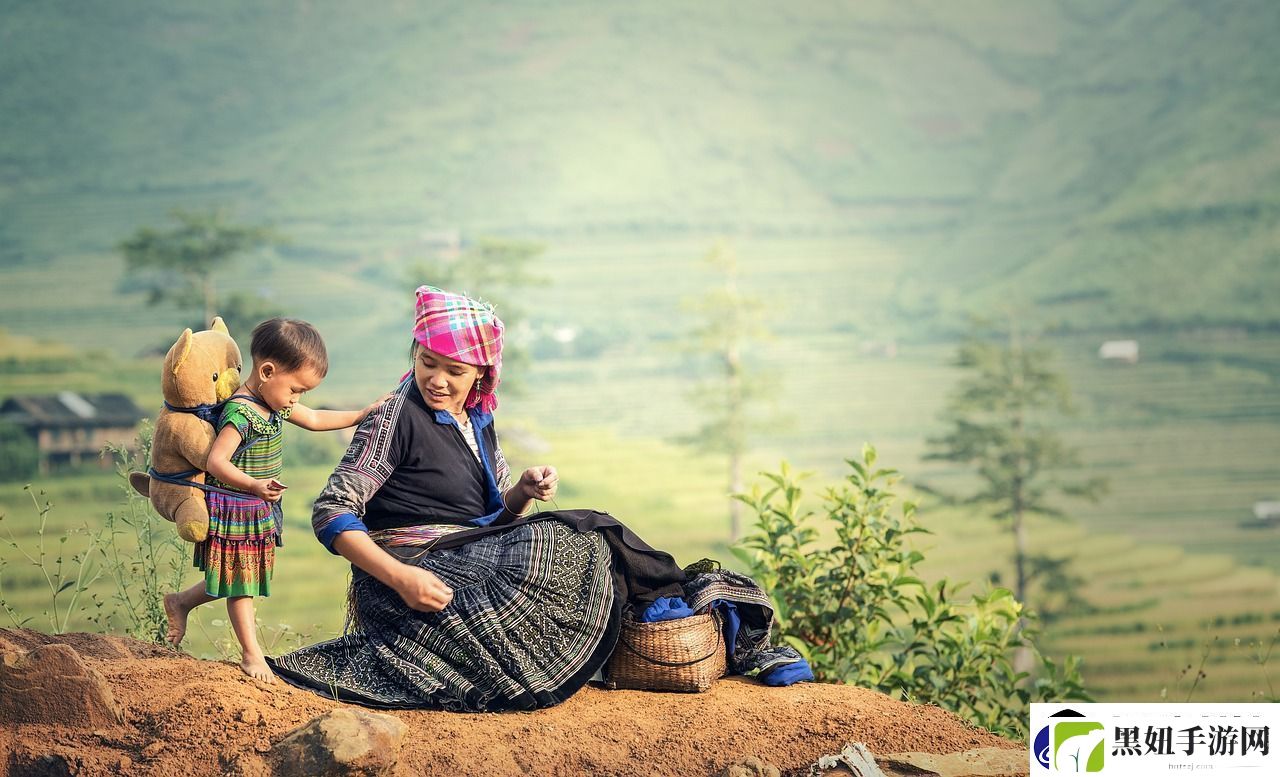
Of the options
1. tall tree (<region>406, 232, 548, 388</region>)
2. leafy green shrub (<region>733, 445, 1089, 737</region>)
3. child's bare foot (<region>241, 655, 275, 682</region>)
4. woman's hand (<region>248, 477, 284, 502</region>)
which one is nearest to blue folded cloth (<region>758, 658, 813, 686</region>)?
leafy green shrub (<region>733, 445, 1089, 737</region>)

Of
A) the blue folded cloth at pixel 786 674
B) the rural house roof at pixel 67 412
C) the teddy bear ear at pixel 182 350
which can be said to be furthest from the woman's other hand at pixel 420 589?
the rural house roof at pixel 67 412

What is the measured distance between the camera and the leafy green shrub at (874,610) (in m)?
4.59

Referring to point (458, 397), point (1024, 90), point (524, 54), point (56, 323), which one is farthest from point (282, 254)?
point (458, 397)

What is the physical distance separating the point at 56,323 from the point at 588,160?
42.4ft

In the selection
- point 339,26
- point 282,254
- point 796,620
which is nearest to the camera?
point 796,620

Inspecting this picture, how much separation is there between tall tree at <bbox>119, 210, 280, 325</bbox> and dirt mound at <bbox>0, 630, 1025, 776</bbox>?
64.1ft

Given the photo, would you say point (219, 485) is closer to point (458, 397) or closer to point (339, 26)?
point (458, 397)

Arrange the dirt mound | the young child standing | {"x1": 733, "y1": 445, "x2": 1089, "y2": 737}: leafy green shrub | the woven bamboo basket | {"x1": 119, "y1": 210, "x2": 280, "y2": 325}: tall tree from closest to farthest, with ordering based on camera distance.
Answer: the dirt mound < the young child standing < the woven bamboo basket < {"x1": 733, "y1": 445, "x2": 1089, "y2": 737}: leafy green shrub < {"x1": 119, "y1": 210, "x2": 280, "y2": 325}: tall tree

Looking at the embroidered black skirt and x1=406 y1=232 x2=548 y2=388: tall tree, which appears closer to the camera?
the embroidered black skirt

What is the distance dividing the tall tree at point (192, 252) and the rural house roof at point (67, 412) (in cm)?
222

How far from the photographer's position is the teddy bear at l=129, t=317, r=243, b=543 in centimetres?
322

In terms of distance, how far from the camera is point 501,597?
3324 mm

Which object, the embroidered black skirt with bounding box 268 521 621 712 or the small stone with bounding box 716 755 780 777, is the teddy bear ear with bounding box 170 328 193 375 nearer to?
the embroidered black skirt with bounding box 268 521 621 712

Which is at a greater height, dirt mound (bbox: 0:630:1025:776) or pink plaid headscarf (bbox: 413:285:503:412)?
pink plaid headscarf (bbox: 413:285:503:412)
